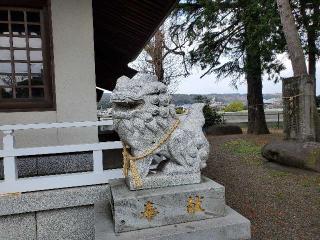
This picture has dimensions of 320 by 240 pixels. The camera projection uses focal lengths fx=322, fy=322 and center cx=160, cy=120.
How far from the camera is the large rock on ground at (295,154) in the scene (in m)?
6.62

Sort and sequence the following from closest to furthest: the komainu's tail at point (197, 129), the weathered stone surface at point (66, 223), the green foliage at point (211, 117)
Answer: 1. the komainu's tail at point (197, 129)
2. the weathered stone surface at point (66, 223)
3. the green foliage at point (211, 117)

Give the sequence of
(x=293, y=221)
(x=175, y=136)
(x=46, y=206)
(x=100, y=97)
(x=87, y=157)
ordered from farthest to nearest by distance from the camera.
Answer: (x=100, y=97) → (x=87, y=157) → (x=293, y=221) → (x=46, y=206) → (x=175, y=136)

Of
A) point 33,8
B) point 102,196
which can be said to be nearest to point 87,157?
point 102,196

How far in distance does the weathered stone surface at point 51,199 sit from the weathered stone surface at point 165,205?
1086 millimetres

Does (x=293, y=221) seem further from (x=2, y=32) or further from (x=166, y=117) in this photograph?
(x=2, y=32)

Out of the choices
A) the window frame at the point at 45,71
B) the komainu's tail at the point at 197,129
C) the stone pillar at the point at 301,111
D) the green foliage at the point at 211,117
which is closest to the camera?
the komainu's tail at the point at 197,129

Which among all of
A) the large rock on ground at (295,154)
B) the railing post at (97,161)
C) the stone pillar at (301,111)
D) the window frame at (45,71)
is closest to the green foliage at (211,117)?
the stone pillar at (301,111)

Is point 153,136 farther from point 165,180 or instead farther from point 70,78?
point 70,78

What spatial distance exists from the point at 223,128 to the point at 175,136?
1142 centimetres

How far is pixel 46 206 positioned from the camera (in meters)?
4.11

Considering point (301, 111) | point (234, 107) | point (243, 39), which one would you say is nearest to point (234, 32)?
point (243, 39)

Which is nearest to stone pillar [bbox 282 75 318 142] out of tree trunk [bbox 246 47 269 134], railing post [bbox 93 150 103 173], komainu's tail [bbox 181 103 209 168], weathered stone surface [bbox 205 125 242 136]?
komainu's tail [bbox 181 103 209 168]

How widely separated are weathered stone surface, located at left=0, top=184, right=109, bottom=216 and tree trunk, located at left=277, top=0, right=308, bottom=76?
259 inches

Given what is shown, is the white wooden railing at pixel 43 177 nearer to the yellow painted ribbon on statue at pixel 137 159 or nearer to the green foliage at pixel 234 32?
the yellow painted ribbon on statue at pixel 137 159
